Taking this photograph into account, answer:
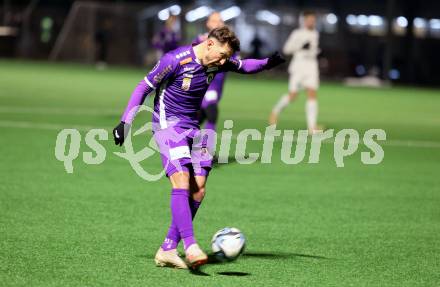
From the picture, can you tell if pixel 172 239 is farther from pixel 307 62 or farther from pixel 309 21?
pixel 307 62

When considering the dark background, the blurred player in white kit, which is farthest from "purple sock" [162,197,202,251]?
the dark background

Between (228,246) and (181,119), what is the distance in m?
1.17

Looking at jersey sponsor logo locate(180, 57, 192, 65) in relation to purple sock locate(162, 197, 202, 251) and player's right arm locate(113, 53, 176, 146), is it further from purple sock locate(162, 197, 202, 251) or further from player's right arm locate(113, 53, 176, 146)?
purple sock locate(162, 197, 202, 251)

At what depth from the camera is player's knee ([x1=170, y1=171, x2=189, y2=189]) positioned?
716cm

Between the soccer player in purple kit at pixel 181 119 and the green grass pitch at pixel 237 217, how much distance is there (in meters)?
0.35

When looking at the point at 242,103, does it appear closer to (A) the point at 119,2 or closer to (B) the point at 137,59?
(B) the point at 137,59

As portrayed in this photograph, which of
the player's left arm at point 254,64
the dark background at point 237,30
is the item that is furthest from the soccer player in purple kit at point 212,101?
the dark background at point 237,30

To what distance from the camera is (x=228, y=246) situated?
700 cm

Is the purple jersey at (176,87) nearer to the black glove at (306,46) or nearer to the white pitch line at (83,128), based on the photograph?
the white pitch line at (83,128)

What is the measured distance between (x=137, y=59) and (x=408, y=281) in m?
42.1

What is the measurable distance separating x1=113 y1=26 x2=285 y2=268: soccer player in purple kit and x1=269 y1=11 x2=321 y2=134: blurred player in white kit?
10419 millimetres

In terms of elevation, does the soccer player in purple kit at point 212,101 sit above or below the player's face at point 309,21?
below

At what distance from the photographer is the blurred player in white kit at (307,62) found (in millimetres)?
17938

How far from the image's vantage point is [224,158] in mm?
13977
